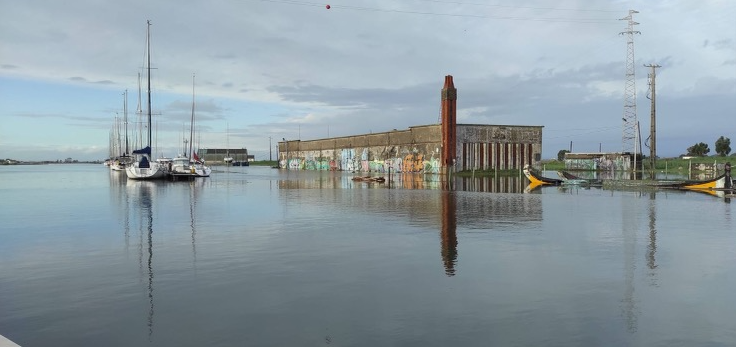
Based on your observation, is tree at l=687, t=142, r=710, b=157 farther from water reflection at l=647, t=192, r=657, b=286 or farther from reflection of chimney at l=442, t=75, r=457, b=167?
water reflection at l=647, t=192, r=657, b=286

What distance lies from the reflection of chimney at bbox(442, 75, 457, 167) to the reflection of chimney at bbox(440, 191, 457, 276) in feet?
148

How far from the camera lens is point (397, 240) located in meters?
17.0

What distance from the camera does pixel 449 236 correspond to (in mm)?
17812

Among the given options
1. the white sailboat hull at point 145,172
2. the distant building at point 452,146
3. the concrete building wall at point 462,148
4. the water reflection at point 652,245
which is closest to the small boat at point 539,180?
the distant building at point 452,146

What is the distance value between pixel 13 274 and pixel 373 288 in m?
8.41

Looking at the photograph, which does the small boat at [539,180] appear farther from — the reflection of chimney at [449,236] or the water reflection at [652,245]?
the reflection of chimney at [449,236]

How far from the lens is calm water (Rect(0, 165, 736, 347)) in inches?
316

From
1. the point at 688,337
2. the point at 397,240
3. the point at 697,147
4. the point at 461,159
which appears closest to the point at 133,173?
the point at 461,159

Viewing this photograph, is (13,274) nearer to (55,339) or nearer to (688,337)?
(55,339)

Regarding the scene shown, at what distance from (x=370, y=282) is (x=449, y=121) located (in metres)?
65.0

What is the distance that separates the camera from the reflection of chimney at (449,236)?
13.1 m

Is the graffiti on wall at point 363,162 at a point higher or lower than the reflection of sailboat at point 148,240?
higher

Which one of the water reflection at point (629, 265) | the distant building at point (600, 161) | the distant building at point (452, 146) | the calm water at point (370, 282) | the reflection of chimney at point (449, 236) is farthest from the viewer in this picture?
the distant building at point (600, 161)

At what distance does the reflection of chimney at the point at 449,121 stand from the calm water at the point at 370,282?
52.7 meters
